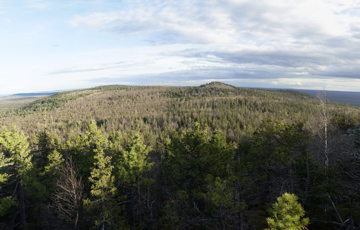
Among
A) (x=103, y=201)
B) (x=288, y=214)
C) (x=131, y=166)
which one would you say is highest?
(x=288, y=214)

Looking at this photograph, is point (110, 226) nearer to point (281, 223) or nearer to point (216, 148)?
point (216, 148)

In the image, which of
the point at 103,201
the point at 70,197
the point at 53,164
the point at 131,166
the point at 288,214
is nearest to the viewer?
the point at 288,214

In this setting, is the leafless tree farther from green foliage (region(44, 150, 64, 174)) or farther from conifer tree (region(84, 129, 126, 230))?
green foliage (region(44, 150, 64, 174))

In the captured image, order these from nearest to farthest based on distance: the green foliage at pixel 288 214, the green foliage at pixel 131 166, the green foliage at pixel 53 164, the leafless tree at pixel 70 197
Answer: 1. the green foliage at pixel 288 214
2. the leafless tree at pixel 70 197
3. the green foliage at pixel 131 166
4. the green foliage at pixel 53 164

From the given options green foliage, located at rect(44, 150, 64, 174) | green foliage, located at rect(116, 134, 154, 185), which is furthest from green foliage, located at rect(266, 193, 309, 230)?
green foliage, located at rect(44, 150, 64, 174)

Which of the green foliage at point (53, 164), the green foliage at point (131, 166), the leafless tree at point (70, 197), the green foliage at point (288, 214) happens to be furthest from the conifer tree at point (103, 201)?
the green foliage at point (288, 214)

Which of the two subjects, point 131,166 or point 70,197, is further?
point 131,166

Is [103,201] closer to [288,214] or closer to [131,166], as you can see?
[131,166]

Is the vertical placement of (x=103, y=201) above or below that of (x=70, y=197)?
below

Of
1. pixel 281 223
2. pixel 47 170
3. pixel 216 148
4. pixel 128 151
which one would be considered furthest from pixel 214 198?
pixel 47 170

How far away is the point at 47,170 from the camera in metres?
23.6

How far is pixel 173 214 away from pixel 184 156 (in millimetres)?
6288

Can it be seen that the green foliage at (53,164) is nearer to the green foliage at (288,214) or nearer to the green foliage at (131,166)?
the green foliage at (131,166)

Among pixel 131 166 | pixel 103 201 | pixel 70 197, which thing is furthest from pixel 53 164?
pixel 131 166
